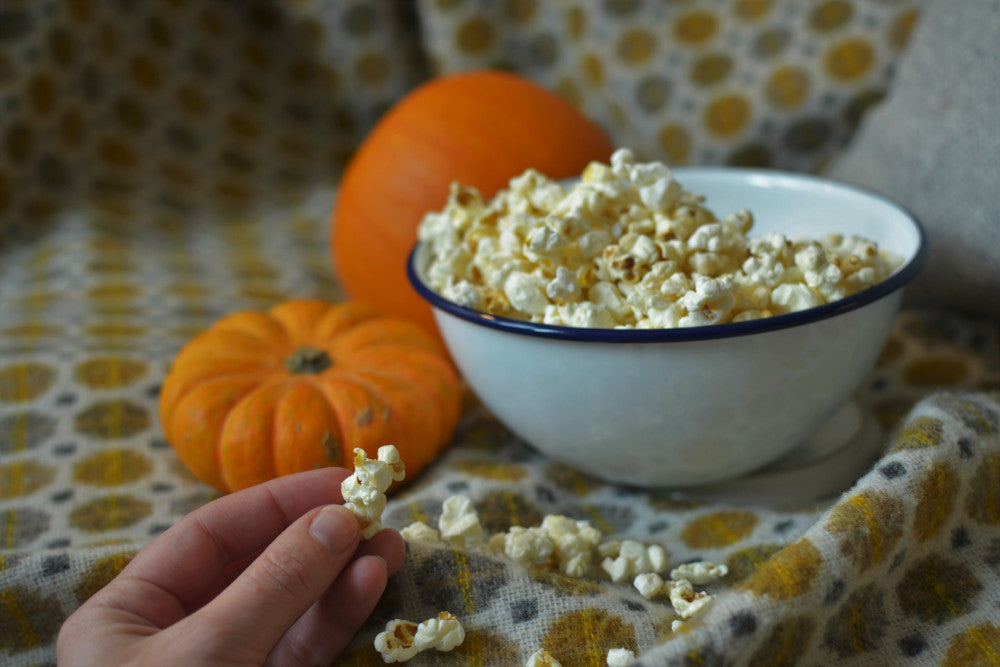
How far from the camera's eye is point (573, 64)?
1.64 metres

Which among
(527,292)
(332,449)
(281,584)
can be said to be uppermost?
(527,292)

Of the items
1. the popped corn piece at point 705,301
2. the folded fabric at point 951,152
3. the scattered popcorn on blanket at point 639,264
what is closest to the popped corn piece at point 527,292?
the scattered popcorn on blanket at point 639,264

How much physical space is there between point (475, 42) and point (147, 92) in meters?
0.68

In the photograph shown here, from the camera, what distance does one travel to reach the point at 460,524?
76 cm

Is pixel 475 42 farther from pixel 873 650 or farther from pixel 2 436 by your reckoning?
pixel 873 650

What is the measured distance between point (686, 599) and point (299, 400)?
42 cm

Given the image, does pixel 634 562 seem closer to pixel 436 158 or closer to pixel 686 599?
pixel 686 599

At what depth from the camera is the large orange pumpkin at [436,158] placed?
1.18m

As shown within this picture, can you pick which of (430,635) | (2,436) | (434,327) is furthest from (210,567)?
(434,327)

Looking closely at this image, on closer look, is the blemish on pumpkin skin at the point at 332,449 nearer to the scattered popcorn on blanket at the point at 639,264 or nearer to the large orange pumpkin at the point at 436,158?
the scattered popcorn on blanket at the point at 639,264

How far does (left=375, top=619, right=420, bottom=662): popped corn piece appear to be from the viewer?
620 millimetres

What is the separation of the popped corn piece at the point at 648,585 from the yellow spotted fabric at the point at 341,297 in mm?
13

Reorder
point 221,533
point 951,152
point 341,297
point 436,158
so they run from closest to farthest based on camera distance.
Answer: point 221,533 → point 951,152 → point 436,158 → point 341,297

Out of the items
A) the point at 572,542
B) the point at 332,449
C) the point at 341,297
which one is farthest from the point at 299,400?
the point at 341,297
